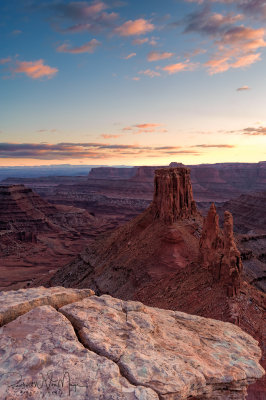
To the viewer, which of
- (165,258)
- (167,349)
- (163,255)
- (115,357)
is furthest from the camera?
(163,255)

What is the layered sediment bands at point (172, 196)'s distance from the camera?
36562 millimetres

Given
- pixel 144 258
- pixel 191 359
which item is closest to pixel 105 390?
pixel 191 359

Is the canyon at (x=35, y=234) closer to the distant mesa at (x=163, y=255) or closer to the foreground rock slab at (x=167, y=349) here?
the distant mesa at (x=163, y=255)

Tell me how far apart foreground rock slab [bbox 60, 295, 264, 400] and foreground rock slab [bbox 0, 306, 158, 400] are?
1.00 ft

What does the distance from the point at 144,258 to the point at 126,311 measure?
2544 cm

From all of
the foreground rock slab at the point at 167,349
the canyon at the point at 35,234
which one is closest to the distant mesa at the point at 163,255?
the foreground rock slab at the point at 167,349

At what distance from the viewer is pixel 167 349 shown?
604cm

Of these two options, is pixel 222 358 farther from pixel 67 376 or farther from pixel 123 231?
pixel 123 231

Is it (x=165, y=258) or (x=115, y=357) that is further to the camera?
(x=165, y=258)

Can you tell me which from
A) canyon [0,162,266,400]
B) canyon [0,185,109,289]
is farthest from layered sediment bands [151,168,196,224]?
canyon [0,185,109,289]

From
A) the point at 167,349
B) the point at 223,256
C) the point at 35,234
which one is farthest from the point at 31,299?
the point at 35,234

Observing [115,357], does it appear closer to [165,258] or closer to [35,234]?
[165,258]

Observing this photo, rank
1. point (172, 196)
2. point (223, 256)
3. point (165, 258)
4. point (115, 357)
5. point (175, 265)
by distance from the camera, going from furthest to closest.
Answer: point (172, 196)
point (165, 258)
point (175, 265)
point (223, 256)
point (115, 357)

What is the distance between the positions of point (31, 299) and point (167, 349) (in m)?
3.10
